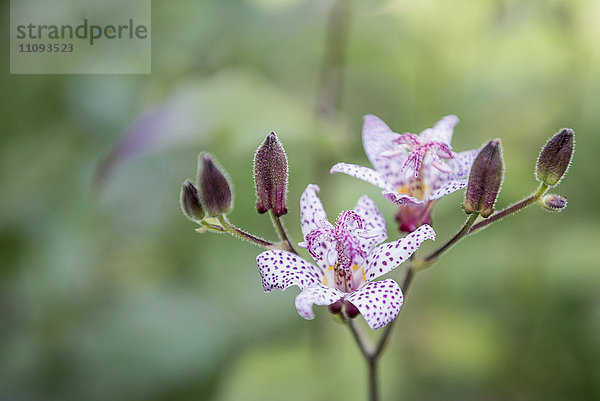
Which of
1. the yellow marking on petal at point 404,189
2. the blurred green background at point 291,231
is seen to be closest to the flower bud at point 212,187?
the yellow marking on petal at point 404,189

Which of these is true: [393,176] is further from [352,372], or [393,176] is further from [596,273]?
[596,273]

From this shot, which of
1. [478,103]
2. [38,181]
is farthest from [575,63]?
[38,181]

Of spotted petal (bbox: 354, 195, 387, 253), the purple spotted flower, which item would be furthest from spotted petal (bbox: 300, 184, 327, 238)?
spotted petal (bbox: 354, 195, 387, 253)

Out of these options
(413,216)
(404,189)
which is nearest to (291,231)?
(404,189)

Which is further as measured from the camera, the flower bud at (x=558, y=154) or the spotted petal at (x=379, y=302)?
the flower bud at (x=558, y=154)

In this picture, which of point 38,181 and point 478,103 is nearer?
point 478,103

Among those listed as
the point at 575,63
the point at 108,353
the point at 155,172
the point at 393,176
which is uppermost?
the point at 575,63

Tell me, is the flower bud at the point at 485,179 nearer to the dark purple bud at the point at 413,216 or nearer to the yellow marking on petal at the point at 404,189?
the dark purple bud at the point at 413,216
